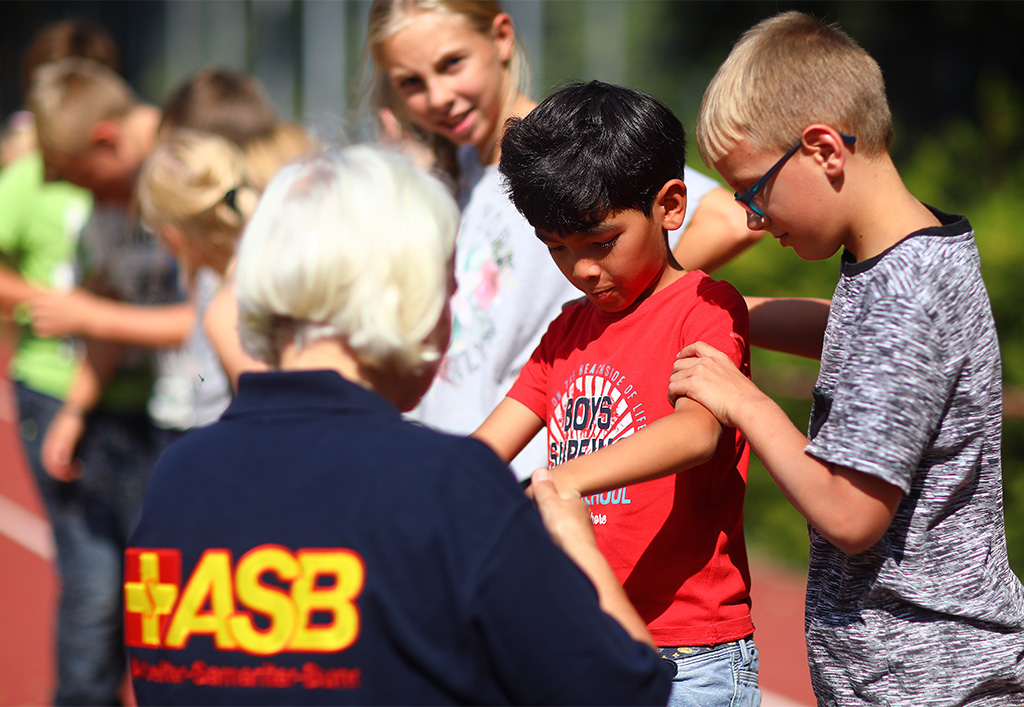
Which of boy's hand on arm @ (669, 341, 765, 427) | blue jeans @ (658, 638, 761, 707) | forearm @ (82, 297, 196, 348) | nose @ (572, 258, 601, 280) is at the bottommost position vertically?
blue jeans @ (658, 638, 761, 707)

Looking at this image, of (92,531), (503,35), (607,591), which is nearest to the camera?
(607,591)

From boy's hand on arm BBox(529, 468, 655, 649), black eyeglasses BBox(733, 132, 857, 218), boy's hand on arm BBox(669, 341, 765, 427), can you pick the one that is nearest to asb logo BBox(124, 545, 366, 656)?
boy's hand on arm BBox(529, 468, 655, 649)

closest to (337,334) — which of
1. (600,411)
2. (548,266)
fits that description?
(600,411)

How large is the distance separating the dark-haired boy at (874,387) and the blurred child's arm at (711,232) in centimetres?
58

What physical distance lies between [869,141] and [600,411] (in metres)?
0.66

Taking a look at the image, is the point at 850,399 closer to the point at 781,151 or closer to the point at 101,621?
the point at 781,151

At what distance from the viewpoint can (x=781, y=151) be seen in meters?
1.79

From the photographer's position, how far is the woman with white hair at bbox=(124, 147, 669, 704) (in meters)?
1.34

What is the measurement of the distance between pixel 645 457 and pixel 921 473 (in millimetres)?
455

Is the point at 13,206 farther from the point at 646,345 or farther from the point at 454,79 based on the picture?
the point at 646,345

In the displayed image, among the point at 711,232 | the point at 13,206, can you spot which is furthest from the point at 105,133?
the point at 711,232

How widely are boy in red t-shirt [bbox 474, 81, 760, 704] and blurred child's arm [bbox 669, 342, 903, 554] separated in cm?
7

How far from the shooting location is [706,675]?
1907mm

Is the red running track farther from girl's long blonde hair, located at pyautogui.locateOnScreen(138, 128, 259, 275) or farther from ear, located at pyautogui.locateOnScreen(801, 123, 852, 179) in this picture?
ear, located at pyautogui.locateOnScreen(801, 123, 852, 179)
